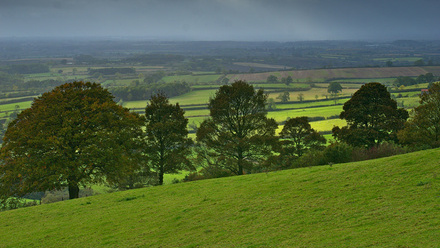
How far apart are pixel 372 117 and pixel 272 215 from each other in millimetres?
32141

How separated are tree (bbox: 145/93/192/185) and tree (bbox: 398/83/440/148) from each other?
24560 mm

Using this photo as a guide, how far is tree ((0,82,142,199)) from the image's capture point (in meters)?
34.2

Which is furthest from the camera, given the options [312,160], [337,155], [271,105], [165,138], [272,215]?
[271,105]

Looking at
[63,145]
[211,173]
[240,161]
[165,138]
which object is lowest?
[211,173]

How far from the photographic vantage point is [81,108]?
A: 1474 inches

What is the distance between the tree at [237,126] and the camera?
143 ft

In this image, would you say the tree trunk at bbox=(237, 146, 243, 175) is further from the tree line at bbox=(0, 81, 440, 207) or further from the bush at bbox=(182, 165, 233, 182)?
the bush at bbox=(182, 165, 233, 182)

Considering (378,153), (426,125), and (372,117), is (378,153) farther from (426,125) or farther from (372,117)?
(372,117)

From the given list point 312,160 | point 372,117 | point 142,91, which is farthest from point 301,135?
point 142,91

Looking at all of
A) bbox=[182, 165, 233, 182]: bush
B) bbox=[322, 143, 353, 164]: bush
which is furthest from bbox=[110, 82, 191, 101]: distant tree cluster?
bbox=[322, 143, 353, 164]: bush

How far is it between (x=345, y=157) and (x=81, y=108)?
26.4 metres

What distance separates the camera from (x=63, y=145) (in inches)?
1362

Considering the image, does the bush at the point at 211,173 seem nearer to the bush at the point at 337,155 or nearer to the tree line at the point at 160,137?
the tree line at the point at 160,137

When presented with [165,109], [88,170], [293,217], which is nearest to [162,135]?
[165,109]
